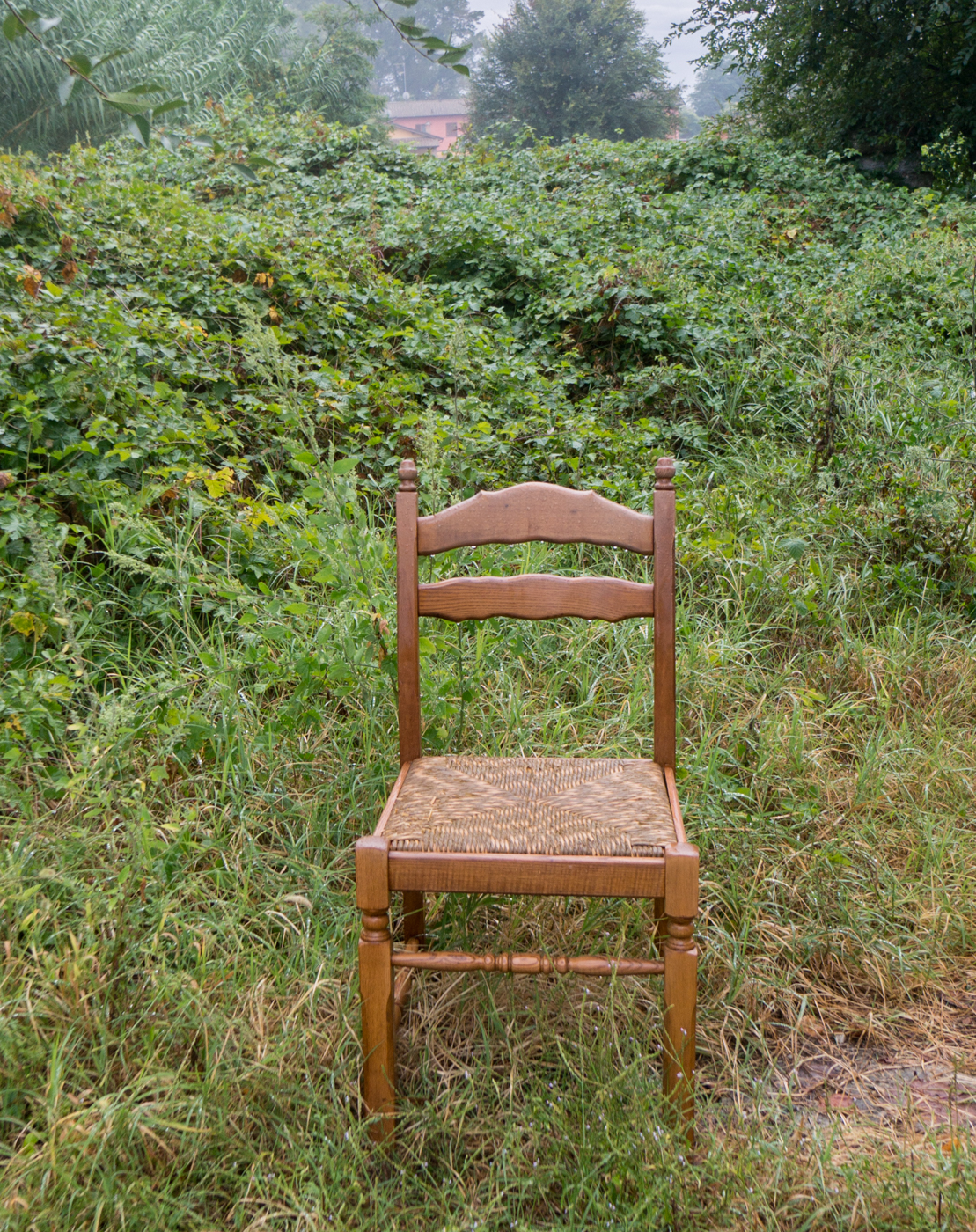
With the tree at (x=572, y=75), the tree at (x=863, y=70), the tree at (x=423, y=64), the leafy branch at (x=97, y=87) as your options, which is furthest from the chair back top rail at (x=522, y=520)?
the tree at (x=423, y=64)

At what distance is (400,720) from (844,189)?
8218 millimetres

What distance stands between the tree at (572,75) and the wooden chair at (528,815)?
79.5 feet

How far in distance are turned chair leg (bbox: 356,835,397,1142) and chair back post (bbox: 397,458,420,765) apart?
17.8 inches

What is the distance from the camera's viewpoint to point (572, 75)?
24.5 metres

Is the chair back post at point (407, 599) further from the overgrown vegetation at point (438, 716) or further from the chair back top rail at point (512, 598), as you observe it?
the overgrown vegetation at point (438, 716)

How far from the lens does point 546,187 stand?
8.54 m

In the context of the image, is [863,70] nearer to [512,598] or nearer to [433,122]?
[512,598]

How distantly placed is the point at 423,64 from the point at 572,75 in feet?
75.3

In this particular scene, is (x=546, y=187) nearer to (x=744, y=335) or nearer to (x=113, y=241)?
(x=744, y=335)

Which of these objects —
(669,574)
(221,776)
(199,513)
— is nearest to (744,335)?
(199,513)

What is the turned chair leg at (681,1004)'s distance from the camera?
1.61m

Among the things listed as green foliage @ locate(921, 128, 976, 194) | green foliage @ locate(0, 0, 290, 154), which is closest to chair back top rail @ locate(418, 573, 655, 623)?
green foliage @ locate(921, 128, 976, 194)

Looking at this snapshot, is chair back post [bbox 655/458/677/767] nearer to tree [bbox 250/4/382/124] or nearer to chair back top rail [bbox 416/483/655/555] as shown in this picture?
chair back top rail [bbox 416/483/655/555]

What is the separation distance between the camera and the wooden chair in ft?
5.30
